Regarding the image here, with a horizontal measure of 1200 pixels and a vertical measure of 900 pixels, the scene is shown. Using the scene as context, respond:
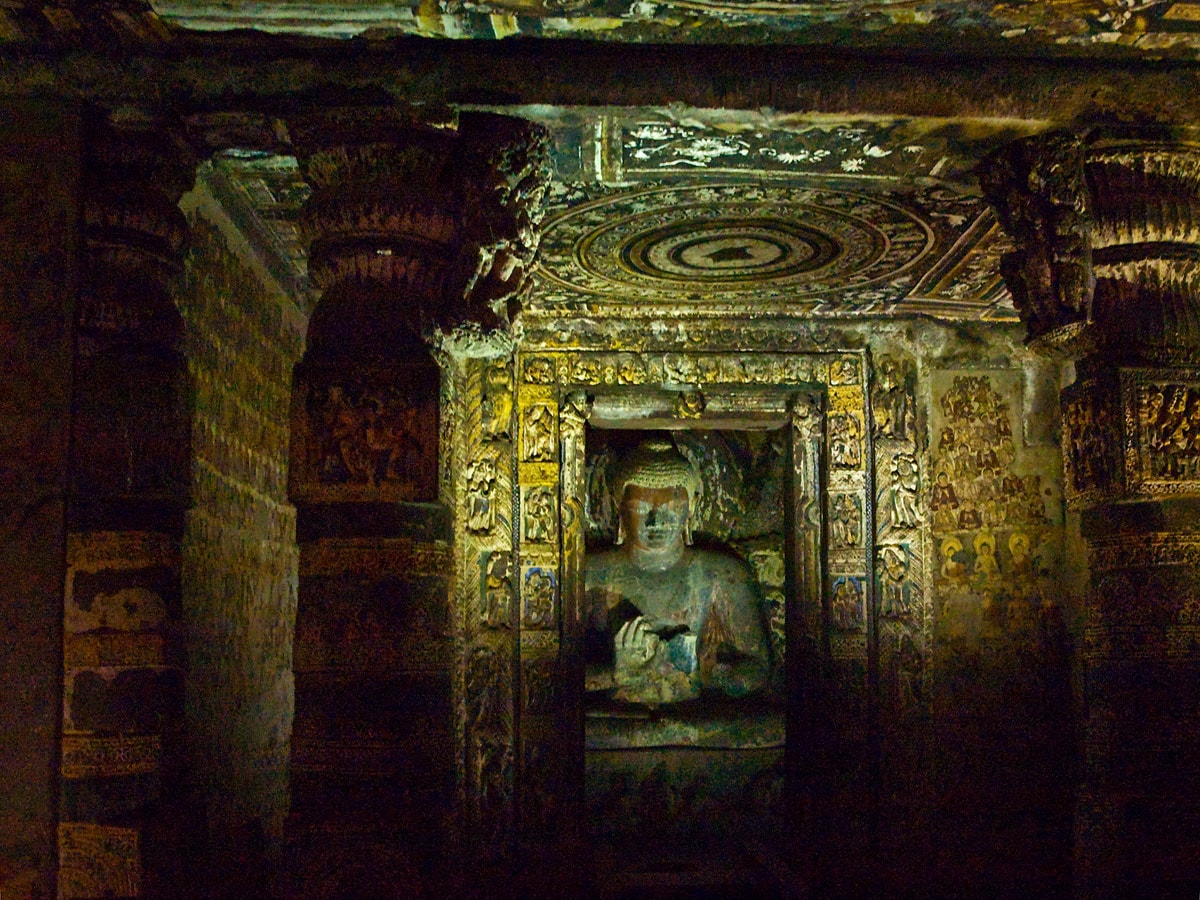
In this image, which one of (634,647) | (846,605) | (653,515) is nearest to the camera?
(846,605)

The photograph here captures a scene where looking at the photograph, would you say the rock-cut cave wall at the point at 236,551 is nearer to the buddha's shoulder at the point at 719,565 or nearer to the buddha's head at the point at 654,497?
the buddha's head at the point at 654,497

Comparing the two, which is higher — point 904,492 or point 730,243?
point 730,243

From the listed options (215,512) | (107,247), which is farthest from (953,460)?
(107,247)

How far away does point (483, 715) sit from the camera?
7.67m

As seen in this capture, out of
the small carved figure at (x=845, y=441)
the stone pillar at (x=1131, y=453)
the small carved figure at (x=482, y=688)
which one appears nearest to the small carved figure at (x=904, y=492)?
the small carved figure at (x=845, y=441)

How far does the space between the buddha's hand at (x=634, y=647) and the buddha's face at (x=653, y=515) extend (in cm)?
77

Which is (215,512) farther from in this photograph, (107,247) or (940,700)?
(940,700)

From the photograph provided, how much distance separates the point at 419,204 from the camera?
433cm

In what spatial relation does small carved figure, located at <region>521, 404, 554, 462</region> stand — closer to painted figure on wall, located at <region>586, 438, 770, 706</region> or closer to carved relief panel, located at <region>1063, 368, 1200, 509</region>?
painted figure on wall, located at <region>586, 438, 770, 706</region>

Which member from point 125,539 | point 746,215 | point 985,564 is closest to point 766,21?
point 746,215

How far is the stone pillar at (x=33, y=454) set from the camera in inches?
165

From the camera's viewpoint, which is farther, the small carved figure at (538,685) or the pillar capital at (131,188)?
the small carved figure at (538,685)

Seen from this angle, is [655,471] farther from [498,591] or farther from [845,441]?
[498,591]

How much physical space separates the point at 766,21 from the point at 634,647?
596 cm
